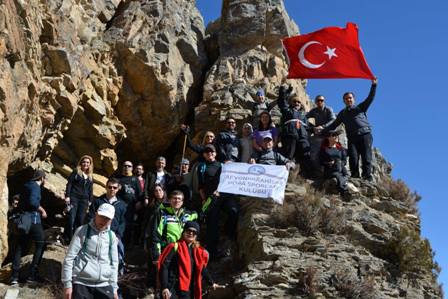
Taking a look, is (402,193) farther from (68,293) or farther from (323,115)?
(68,293)

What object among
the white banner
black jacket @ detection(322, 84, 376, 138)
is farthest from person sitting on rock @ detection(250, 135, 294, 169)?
black jacket @ detection(322, 84, 376, 138)

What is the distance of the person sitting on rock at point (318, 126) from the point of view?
13637 millimetres

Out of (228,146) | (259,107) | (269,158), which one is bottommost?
(269,158)

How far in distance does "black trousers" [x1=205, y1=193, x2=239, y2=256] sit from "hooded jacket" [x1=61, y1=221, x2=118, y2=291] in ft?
12.2

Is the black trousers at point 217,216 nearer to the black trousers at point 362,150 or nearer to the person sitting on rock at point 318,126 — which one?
the person sitting on rock at point 318,126

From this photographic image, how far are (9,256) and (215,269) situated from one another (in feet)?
18.3

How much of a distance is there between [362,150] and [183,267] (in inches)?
289

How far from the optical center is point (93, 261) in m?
6.39

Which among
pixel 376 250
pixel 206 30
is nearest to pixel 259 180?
pixel 376 250

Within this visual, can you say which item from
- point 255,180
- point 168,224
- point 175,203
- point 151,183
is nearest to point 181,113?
point 151,183

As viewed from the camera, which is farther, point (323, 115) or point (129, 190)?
point (323, 115)

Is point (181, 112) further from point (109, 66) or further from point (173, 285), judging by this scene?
point (173, 285)

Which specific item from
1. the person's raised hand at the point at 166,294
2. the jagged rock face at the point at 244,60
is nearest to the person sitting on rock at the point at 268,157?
the person's raised hand at the point at 166,294

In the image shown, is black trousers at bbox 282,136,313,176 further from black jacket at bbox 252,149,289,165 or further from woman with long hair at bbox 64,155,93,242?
woman with long hair at bbox 64,155,93,242
